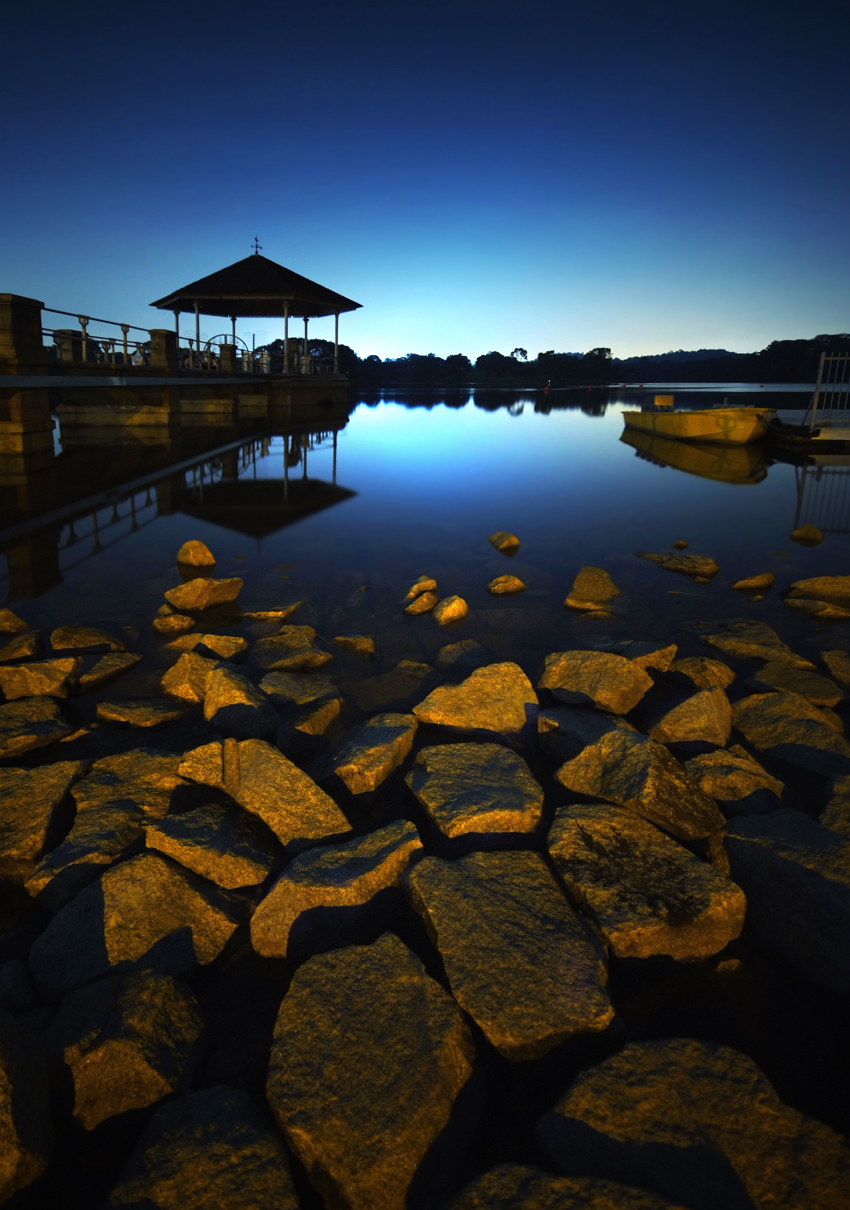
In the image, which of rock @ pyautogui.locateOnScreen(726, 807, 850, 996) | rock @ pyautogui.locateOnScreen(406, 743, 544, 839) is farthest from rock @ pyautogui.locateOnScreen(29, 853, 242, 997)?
rock @ pyautogui.locateOnScreen(726, 807, 850, 996)

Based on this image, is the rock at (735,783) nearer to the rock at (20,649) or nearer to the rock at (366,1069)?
the rock at (366,1069)

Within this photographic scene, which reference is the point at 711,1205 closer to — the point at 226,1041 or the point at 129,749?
the point at 226,1041

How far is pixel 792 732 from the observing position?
3793 millimetres

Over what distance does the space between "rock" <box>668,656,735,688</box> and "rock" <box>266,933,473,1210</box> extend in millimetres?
3174

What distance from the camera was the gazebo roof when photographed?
2578cm

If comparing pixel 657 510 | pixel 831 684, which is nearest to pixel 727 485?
pixel 657 510

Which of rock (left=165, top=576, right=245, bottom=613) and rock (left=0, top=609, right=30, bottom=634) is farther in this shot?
rock (left=165, top=576, right=245, bottom=613)

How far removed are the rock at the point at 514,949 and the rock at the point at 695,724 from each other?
1.40 metres

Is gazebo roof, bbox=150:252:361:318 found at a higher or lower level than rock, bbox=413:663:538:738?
higher

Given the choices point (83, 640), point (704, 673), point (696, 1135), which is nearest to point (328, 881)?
point (696, 1135)

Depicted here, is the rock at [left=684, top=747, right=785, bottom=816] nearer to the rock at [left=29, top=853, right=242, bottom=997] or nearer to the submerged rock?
the submerged rock

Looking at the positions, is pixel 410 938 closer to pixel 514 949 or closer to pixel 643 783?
pixel 514 949

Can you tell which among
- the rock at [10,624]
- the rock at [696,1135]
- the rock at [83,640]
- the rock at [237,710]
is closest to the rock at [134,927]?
the rock at [237,710]

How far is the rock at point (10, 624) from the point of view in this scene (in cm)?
531
